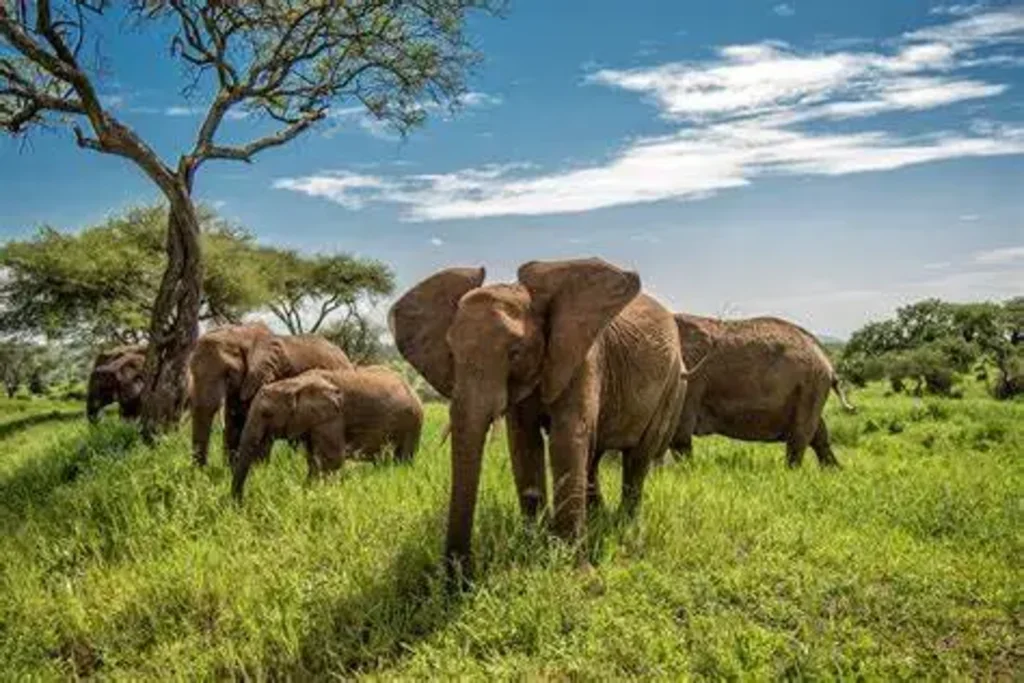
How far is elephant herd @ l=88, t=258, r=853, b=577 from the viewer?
6.55m

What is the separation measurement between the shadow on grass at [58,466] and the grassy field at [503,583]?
1.12 meters

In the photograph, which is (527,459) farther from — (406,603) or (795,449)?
(795,449)

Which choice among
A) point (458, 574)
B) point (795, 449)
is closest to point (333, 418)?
point (458, 574)

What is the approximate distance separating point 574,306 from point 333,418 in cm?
582

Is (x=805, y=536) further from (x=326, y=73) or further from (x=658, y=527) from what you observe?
(x=326, y=73)

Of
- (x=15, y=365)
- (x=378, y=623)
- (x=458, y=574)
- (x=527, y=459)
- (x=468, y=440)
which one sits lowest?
(x=15, y=365)

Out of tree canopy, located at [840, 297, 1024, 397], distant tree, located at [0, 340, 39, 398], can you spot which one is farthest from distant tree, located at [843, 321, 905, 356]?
distant tree, located at [0, 340, 39, 398]

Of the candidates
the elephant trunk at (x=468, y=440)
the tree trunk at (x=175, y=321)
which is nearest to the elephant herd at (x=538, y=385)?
the elephant trunk at (x=468, y=440)

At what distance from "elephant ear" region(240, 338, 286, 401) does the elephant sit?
40.0 ft

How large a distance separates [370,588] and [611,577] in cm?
165

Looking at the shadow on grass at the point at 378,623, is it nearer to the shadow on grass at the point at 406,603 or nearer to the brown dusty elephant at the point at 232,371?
the shadow on grass at the point at 406,603

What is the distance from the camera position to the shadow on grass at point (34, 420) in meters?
28.2

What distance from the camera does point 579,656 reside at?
5.94m

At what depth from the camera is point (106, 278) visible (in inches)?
1467
